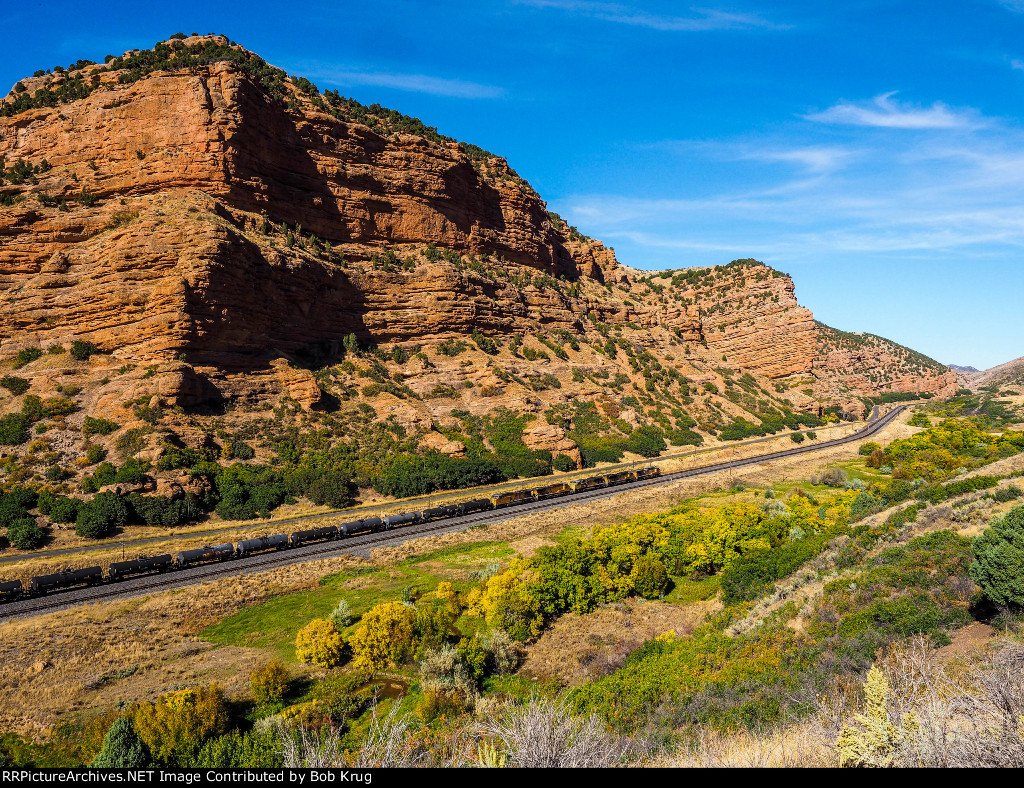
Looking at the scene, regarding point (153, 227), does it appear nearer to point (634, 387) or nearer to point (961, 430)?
point (634, 387)

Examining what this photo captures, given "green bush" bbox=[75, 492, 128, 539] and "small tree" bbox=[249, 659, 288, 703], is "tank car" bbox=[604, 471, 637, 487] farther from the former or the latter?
"green bush" bbox=[75, 492, 128, 539]

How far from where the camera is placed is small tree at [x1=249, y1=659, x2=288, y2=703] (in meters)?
13.8

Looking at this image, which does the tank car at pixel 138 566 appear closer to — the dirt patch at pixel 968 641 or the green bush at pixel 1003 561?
the dirt patch at pixel 968 641

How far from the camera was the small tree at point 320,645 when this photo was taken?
1616 cm

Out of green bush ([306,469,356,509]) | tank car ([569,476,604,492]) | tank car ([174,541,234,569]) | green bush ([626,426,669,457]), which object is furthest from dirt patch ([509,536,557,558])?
green bush ([626,426,669,457])

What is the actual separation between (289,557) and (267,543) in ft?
7.40

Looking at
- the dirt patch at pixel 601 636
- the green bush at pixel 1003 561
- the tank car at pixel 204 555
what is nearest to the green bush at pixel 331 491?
the tank car at pixel 204 555

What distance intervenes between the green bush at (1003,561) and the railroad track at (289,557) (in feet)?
80.6

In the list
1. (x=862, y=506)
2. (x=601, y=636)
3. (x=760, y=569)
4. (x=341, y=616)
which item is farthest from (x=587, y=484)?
(x=341, y=616)

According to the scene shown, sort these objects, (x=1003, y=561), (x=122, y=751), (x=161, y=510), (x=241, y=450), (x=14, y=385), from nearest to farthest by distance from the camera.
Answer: (x=122, y=751), (x=1003, y=561), (x=161, y=510), (x=14, y=385), (x=241, y=450)

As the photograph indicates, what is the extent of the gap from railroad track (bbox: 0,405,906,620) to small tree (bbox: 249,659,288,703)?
1178 cm

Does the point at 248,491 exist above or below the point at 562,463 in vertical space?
above

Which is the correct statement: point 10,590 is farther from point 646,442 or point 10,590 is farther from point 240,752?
point 646,442

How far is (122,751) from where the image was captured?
32.6 feet
